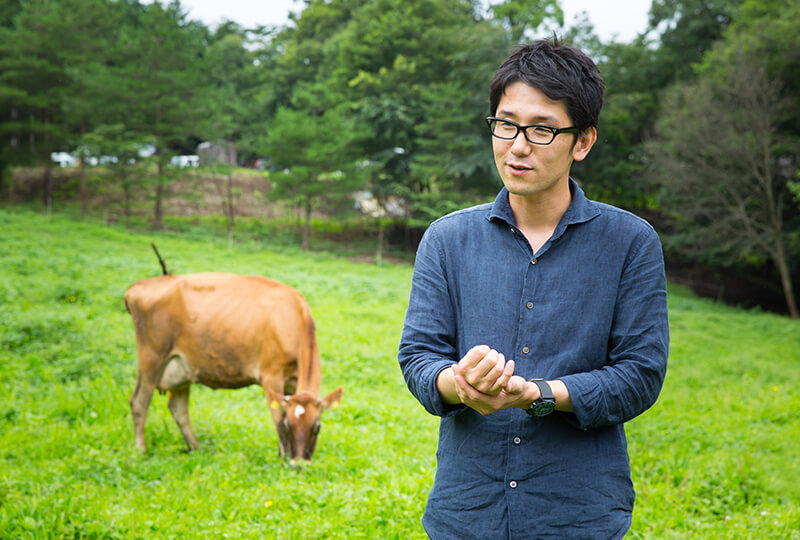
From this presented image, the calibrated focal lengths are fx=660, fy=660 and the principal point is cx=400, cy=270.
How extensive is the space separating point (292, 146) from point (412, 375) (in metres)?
25.4

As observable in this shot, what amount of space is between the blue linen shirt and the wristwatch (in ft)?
0.27

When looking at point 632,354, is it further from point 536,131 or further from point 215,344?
point 215,344

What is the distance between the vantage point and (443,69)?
29125 mm

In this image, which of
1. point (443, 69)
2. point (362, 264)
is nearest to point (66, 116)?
point (362, 264)

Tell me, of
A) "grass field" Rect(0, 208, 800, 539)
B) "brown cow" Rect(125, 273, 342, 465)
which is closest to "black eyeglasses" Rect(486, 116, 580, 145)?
"grass field" Rect(0, 208, 800, 539)

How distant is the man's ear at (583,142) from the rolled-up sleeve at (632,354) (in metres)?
0.30

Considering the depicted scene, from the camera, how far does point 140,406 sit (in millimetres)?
5836

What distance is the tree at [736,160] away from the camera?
20.2 meters

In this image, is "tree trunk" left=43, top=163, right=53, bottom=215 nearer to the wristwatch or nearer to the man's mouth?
the man's mouth

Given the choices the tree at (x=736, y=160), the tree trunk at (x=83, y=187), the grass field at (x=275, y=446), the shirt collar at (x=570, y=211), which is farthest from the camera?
the tree trunk at (x=83, y=187)

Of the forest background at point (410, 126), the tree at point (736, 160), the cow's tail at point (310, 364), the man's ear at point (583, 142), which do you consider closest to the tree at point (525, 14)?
the forest background at point (410, 126)

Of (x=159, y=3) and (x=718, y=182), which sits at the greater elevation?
(x=159, y=3)

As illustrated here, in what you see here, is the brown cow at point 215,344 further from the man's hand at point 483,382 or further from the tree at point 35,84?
the tree at point 35,84

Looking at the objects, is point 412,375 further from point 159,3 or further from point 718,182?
point 159,3
